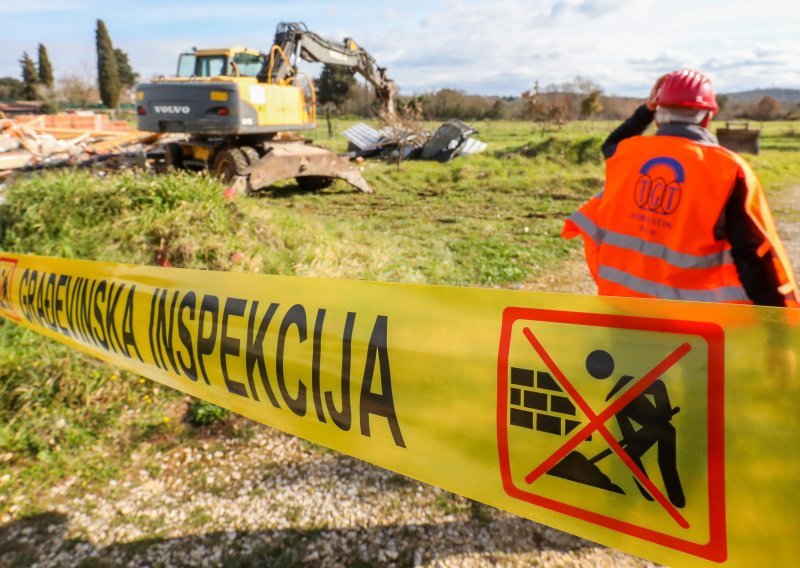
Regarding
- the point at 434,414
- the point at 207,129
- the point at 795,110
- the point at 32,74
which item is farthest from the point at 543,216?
the point at 32,74

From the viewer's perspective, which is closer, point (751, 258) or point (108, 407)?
point (751, 258)

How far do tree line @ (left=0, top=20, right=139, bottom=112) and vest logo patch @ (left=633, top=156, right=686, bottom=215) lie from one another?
48.2m

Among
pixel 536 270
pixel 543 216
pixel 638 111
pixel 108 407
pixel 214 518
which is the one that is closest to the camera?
pixel 214 518

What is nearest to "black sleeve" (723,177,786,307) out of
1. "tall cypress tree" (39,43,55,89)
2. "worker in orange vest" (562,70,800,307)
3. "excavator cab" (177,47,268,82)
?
"worker in orange vest" (562,70,800,307)

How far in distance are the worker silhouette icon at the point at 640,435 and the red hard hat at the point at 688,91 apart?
1844 millimetres

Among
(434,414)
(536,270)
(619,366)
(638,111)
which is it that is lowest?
(536,270)

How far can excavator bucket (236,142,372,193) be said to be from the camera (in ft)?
35.2

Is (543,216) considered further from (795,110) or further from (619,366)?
(795,110)

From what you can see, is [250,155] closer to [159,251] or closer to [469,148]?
[159,251]

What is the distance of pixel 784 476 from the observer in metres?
0.96

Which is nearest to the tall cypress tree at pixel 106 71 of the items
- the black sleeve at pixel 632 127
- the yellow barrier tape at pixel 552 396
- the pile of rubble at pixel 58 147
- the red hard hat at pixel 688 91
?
the pile of rubble at pixel 58 147

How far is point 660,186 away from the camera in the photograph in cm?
241

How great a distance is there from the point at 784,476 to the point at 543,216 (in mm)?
9551

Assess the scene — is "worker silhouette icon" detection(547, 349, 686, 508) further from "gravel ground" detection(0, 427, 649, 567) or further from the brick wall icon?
"gravel ground" detection(0, 427, 649, 567)
